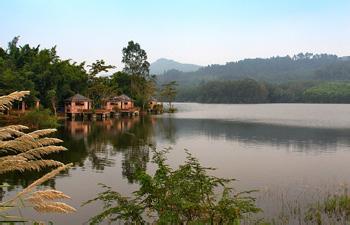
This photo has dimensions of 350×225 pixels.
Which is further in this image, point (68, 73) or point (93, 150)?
point (68, 73)

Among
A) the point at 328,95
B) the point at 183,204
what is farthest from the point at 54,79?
the point at 328,95

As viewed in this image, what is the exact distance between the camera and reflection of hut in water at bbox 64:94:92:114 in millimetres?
63281

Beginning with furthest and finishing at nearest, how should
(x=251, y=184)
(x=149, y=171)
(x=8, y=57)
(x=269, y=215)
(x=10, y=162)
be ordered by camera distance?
(x=8, y=57) < (x=149, y=171) < (x=251, y=184) < (x=269, y=215) < (x=10, y=162)

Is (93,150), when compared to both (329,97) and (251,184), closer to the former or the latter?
(251,184)

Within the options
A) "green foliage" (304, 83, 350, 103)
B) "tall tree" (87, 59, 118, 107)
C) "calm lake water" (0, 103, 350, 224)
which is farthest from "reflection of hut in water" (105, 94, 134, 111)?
"green foliage" (304, 83, 350, 103)

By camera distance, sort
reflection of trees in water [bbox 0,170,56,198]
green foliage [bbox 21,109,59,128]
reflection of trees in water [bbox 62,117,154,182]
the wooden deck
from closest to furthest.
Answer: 1. reflection of trees in water [bbox 0,170,56,198]
2. reflection of trees in water [bbox 62,117,154,182]
3. green foliage [bbox 21,109,59,128]
4. the wooden deck

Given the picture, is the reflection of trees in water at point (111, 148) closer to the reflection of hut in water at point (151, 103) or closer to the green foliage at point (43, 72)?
the green foliage at point (43, 72)

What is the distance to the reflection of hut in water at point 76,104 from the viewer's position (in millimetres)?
63281

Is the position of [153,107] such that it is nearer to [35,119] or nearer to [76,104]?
[76,104]

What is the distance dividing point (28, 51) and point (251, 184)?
5562cm

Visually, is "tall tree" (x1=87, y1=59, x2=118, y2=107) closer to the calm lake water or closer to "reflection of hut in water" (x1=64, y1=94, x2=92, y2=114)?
"reflection of hut in water" (x1=64, y1=94, x2=92, y2=114)

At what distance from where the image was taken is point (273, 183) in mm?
20625

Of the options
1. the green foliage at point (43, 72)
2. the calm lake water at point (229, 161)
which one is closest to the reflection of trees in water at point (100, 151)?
the calm lake water at point (229, 161)

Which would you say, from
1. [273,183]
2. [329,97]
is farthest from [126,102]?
[329,97]
